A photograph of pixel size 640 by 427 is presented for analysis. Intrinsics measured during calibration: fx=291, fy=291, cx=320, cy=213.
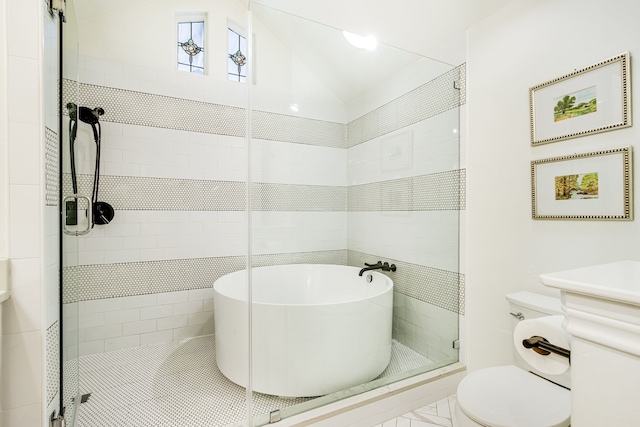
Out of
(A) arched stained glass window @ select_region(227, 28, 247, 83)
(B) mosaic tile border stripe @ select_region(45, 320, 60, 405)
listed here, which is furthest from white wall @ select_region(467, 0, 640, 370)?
(B) mosaic tile border stripe @ select_region(45, 320, 60, 405)

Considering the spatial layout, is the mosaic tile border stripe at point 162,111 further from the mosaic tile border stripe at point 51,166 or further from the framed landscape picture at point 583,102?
the framed landscape picture at point 583,102

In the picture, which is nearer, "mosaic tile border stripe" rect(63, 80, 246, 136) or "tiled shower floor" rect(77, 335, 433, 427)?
"tiled shower floor" rect(77, 335, 433, 427)

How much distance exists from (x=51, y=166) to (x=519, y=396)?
2.07 metres

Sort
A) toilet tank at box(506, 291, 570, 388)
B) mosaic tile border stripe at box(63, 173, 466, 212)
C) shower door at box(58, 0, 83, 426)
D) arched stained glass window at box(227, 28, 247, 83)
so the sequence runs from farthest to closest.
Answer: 1. arched stained glass window at box(227, 28, 247, 83)
2. mosaic tile border stripe at box(63, 173, 466, 212)
3. toilet tank at box(506, 291, 570, 388)
4. shower door at box(58, 0, 83, 426)

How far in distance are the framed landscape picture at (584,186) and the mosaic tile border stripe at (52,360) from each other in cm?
226

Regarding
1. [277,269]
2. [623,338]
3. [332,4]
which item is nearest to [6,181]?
[277,269]

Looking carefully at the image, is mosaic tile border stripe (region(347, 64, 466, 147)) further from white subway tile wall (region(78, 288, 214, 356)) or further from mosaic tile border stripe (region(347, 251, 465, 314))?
white subway tile wall (region(78, 288, 214, 356))

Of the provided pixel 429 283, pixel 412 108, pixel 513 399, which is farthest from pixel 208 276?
pixel 513 399

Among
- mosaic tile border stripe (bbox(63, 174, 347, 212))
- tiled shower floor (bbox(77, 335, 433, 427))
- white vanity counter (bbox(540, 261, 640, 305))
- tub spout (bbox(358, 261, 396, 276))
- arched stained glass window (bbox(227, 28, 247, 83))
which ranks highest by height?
arched stained glass window (bbox(227, 28, 247, 83))

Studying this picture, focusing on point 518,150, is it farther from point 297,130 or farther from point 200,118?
point 200,118

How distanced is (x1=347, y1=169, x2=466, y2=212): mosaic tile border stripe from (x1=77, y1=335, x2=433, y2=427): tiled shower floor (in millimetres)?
963

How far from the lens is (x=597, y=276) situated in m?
0.69

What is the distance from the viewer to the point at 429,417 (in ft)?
5.50

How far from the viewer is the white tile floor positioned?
5.31ft
